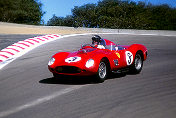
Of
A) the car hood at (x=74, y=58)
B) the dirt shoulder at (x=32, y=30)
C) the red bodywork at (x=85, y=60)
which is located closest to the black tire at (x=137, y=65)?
the red bodywork at (x=85, y=60)

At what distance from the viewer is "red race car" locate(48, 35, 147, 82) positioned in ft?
27.9

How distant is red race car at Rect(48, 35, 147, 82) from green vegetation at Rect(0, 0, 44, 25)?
196ft

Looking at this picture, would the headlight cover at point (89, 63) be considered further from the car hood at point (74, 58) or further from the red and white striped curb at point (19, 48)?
the red and white striped curb at point (19, 48)

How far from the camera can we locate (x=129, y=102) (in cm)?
644

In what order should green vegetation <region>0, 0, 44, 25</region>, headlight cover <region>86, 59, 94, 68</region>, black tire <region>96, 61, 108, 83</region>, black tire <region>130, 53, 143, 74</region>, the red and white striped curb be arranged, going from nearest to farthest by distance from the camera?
headlight cover <region>86, 59, 94, 68</region> → black tire <region>96, 61, 108, 83</region> → black tire <region>130, 53, 143, 74</region> → the red and white striped curb → green vegetation <region>0, 0, 44, 25</region>

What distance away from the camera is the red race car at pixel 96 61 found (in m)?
8.50

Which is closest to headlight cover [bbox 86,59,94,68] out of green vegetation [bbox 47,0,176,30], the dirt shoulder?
the dirt shoulder

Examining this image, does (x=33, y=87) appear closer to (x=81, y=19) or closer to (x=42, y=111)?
(x=42, y=111)

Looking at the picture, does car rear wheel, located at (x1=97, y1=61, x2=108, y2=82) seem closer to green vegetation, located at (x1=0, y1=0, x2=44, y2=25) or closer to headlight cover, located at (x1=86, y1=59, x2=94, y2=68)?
headlight cover, located at (x1=86, y1=59, x2=94, y2=68)

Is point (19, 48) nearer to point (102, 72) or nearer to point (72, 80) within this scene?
point (72, 80)

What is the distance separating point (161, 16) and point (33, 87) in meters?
70.8

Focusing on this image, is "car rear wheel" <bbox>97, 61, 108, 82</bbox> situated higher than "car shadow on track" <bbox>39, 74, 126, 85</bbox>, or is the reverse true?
"car rear wheel" <bbox>97, 61, 108, 82</bbox>

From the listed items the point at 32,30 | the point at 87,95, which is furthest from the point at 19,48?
the point at 32,30

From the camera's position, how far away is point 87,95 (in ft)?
23.7
